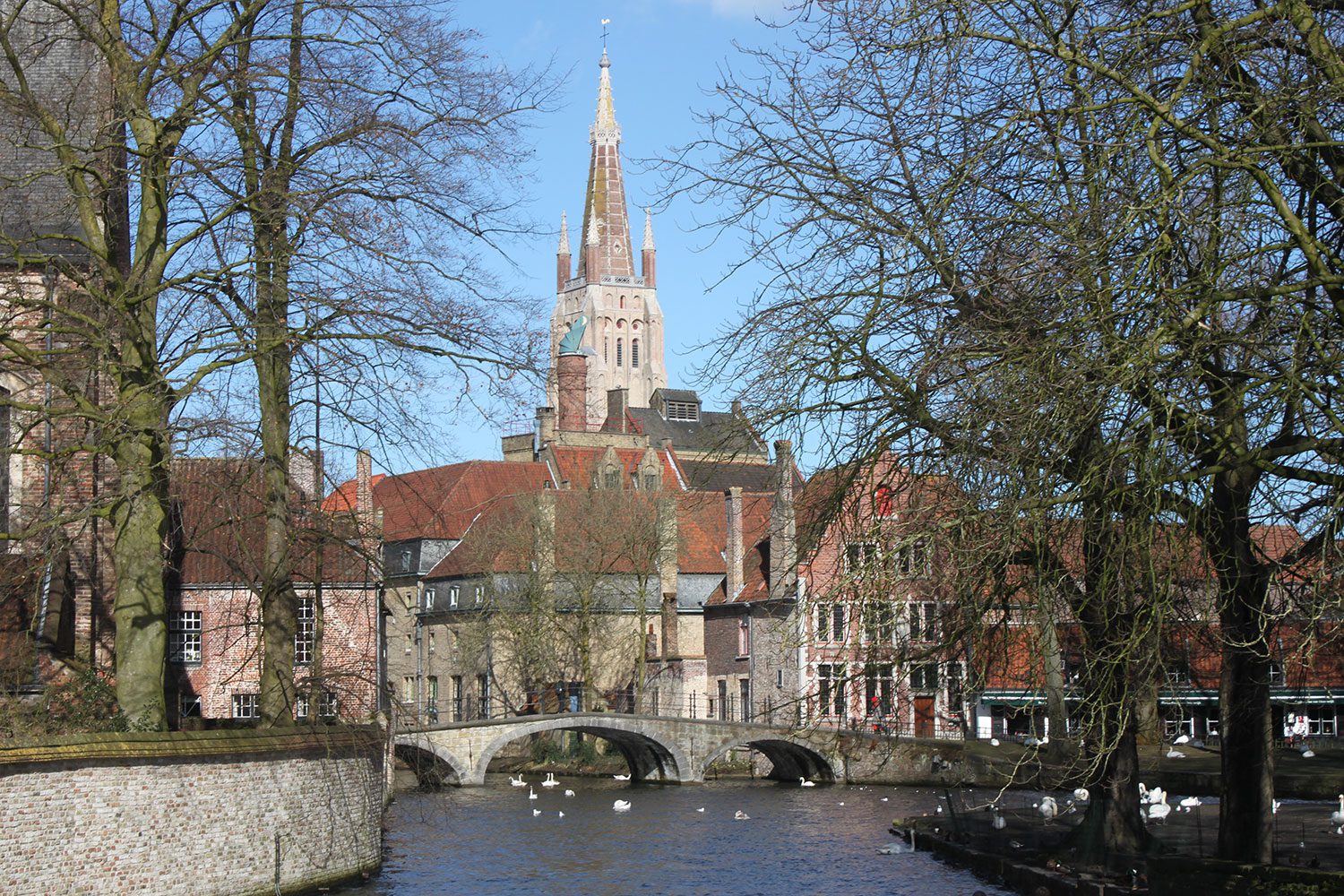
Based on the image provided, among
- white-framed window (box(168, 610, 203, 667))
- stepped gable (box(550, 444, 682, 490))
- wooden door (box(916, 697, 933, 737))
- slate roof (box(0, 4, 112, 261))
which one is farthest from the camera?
stepped gable (box(550, 444, 682, 490))

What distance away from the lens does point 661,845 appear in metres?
26.2

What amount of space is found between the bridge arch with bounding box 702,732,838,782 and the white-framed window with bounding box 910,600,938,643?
83.5 feet

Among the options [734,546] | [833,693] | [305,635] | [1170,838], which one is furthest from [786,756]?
[833,693]

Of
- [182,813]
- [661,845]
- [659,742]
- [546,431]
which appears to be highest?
[546,431]

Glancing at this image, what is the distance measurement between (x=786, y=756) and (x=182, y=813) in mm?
27515

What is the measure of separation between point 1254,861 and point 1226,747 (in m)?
0.86

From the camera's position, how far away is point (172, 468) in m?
15.5

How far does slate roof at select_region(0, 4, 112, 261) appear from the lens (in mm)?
16844

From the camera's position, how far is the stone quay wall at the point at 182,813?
13688 millimetres

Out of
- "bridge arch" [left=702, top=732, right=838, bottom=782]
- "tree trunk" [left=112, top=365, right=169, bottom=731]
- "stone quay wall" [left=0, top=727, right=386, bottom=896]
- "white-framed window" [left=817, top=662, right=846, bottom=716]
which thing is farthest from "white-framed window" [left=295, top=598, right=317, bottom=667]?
"white-framed window" [left=817, top=662, right=846, bottom=716]

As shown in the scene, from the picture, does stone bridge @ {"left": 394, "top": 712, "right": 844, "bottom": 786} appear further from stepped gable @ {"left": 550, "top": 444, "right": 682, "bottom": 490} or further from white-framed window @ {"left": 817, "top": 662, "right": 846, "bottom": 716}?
white-framed window @ {"left": 817, "top": 662, "right": 846, "bottom": 716}

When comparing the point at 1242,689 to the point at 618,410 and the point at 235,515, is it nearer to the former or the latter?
the point at 235,515

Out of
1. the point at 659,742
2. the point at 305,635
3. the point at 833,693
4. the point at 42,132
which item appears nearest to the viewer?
the point at 833,693

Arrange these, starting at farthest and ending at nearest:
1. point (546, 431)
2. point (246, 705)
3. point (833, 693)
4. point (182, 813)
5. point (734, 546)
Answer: point (546, 431)
point (734, 546)
point (246, 705)
point (182, 813)
point (833, 693)
